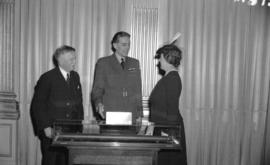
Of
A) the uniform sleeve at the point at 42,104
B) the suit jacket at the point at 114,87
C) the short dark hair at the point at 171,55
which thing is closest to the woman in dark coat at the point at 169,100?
the short dark hair at the point at 171,55

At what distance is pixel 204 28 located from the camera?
4645 mm

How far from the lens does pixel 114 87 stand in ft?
13.3

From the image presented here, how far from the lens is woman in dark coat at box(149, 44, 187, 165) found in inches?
135

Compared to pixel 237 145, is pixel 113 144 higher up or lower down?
higher up

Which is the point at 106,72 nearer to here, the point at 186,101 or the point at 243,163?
the point at 186,101

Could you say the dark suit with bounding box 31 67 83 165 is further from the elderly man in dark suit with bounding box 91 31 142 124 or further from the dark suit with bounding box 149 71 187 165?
the dark suit with bounding box 149 71 187 165

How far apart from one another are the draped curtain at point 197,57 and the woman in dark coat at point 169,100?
1028 millimetres

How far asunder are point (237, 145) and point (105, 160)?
294cm

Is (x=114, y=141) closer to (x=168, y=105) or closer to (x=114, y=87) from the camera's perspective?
(x=168, y=105)

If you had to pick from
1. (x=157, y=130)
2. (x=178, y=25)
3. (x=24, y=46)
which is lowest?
(x=157, y=130)

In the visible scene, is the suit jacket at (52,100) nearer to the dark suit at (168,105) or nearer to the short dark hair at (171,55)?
the dark suit at (168,105)

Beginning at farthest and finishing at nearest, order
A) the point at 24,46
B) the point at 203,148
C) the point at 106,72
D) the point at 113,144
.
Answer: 1. the point at 203,148
2. the point at 24,46
3. the point at 106,72
4. the point at 113,144

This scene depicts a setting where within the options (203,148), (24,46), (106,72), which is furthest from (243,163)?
(24,46)

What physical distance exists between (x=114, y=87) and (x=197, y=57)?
131 cm
